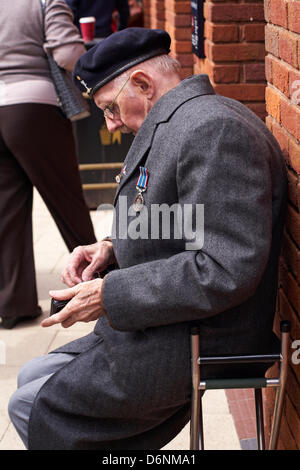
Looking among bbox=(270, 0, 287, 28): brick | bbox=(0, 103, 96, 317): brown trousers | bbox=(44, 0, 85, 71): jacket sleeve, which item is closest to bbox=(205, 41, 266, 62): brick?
bbox=(44, 0, 85, 71): jacket sleeve

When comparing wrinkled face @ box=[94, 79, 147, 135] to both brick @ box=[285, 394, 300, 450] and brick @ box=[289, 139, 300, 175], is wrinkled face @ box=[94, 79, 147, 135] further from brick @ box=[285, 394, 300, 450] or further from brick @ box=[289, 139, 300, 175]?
brick @ box=[285, 394, 300, 450]

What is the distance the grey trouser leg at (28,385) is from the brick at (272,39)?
3.71 ft

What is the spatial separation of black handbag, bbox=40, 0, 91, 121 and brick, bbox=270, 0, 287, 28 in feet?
7.18

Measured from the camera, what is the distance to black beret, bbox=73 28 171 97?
7.18 feet

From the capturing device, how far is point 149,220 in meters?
2.05

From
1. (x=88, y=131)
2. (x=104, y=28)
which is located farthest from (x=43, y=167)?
(x=104, y=28)

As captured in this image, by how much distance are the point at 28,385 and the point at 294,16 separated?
1.32 metres

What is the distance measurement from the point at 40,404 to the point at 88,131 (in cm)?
477

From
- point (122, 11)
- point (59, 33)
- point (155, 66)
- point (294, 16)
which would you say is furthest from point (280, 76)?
point (122, 11)

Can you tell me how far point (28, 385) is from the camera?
2.34 meters

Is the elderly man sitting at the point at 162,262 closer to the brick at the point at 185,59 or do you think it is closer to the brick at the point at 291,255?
the brick at the point at 291,255
